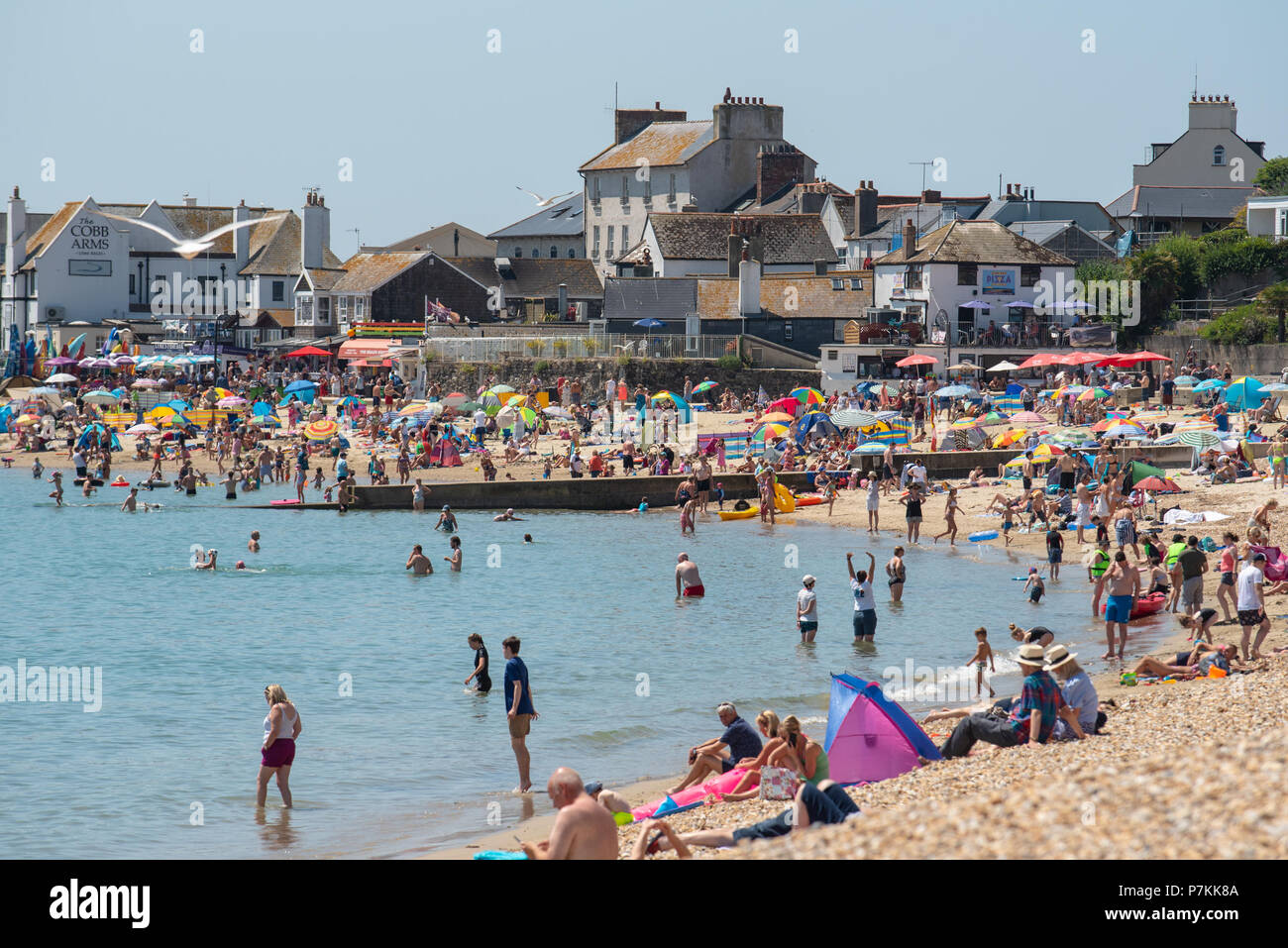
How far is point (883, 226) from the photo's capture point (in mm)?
64500

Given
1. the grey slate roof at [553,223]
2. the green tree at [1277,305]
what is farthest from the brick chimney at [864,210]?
the green tree at [1277,305]

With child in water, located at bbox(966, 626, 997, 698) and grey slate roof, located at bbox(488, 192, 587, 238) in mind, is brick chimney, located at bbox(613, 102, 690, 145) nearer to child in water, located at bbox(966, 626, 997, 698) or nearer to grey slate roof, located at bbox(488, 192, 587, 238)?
grey slate roof, located at bbox(488, 192, 587, 238)

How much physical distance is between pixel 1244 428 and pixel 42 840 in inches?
1199

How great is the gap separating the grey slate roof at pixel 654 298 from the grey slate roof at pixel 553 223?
22.3 m

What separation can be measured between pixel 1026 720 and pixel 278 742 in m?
6.57

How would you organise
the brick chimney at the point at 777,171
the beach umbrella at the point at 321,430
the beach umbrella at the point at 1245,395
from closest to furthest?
the beach umbrella at the point at 1245,395 < the beach umbrella at the point at 321,430 < the brick chimney at the point at 777,171

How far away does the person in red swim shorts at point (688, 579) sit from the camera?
2409 centimetres

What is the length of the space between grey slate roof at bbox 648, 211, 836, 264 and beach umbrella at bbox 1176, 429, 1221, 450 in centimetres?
3132

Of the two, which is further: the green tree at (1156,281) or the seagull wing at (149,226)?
the seagull wing at (149,226)

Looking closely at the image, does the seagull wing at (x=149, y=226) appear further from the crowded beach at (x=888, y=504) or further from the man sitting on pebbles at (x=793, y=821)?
the man sitting on pebbles at (x=793, y=821)

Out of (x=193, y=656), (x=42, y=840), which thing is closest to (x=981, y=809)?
(x=42, y=840)

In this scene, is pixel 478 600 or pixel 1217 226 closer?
pixel 478 600

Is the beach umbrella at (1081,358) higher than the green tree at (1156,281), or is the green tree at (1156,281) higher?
the green tree at (1156,281)

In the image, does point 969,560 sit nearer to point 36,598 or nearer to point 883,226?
point 36,598
